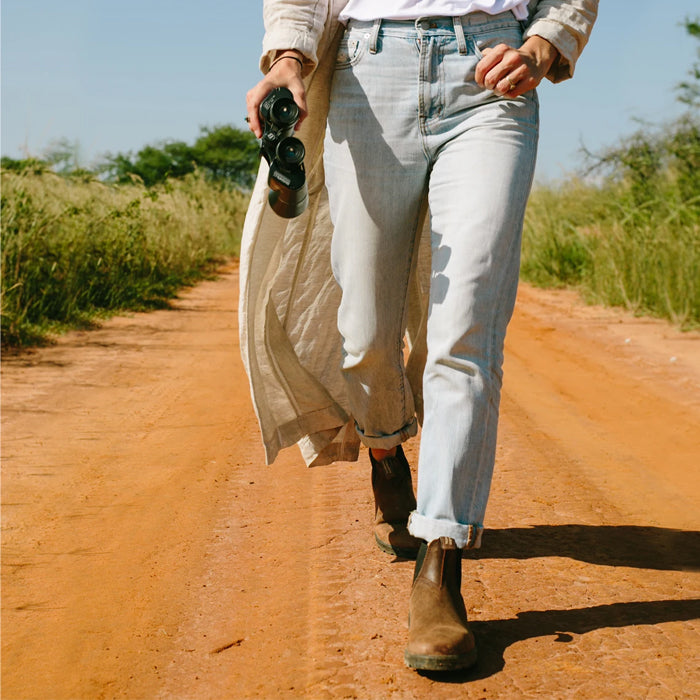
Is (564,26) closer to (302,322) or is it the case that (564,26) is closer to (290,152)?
(290,152)

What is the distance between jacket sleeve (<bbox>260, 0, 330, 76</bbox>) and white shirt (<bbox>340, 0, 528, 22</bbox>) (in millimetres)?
119

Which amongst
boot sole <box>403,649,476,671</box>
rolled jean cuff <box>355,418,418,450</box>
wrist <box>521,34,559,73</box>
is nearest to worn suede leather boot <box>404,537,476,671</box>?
boot sole <box>403,649,476,671</box>

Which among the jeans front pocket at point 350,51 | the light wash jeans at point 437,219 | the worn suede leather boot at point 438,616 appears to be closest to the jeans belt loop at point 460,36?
the light wash jeans at point 437,219

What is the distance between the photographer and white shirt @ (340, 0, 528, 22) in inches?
91.6

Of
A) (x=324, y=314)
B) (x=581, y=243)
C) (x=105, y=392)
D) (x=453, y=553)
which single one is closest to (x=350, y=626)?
(x=453, y=553)

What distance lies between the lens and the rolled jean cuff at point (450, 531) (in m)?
2.21

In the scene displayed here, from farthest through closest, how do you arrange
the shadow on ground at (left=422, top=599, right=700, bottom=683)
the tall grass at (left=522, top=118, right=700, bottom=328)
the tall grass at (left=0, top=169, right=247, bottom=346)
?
the tall grass at (left=522, top=118, right=700, bottom=328)
the tall grass at (left=0, top=169, right=247, bottom=346)
the shadow on ground at (left=422, top=599, right=700, bottom=683)

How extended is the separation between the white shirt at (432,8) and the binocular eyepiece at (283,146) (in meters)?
0.33

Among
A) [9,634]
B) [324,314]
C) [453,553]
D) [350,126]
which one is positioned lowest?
[9,634]

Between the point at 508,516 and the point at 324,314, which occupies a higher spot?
the point at 324,314

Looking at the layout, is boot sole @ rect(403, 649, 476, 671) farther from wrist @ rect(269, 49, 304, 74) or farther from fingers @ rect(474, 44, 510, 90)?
wrist @ rect(269, 49, 304, 74)

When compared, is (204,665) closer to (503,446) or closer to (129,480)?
(129,480)

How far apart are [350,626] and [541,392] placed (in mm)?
3405

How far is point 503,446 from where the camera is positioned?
4.21 meters
